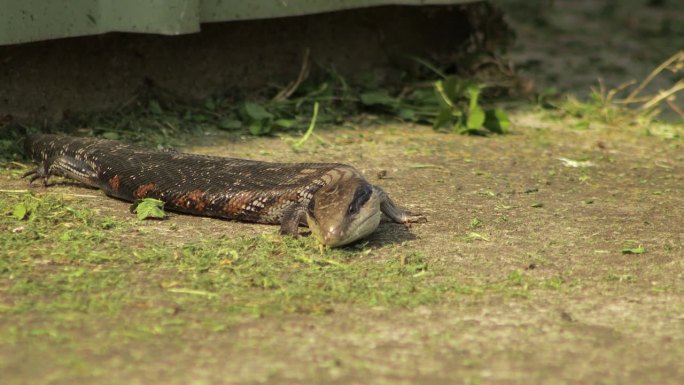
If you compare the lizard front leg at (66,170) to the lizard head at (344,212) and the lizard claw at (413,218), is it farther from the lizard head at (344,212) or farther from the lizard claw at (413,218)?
the lizard claw at (413,218)

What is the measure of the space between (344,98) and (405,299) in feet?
14.5

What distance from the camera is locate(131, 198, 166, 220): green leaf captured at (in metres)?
6.18

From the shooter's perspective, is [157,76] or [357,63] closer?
[157,76]

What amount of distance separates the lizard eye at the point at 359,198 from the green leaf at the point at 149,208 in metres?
1.16

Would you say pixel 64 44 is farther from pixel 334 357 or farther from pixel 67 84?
pixel 334 357

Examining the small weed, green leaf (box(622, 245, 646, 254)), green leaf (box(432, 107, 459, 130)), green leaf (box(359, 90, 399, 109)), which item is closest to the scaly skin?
green leaf (box(622, 245, 646, 254))

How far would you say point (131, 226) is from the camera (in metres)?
6.05

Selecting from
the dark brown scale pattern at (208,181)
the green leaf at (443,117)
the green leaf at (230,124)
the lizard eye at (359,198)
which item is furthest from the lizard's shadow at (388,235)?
the green leaf at (443,117)

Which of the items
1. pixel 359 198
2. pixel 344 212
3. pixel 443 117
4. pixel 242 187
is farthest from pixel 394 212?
pixel 443 117

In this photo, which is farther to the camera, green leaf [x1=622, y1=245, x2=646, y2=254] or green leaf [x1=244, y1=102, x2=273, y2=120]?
green leaf [x1=244, y1=102, x2=273, y2=120]

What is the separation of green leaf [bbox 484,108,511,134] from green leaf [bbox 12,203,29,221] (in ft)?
13.6

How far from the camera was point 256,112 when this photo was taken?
8516 millimetres

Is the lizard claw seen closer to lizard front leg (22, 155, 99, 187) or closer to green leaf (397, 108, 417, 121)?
lizard front leg (22, 155, 99, 187)

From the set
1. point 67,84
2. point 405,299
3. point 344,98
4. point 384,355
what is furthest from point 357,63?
point 384,355
